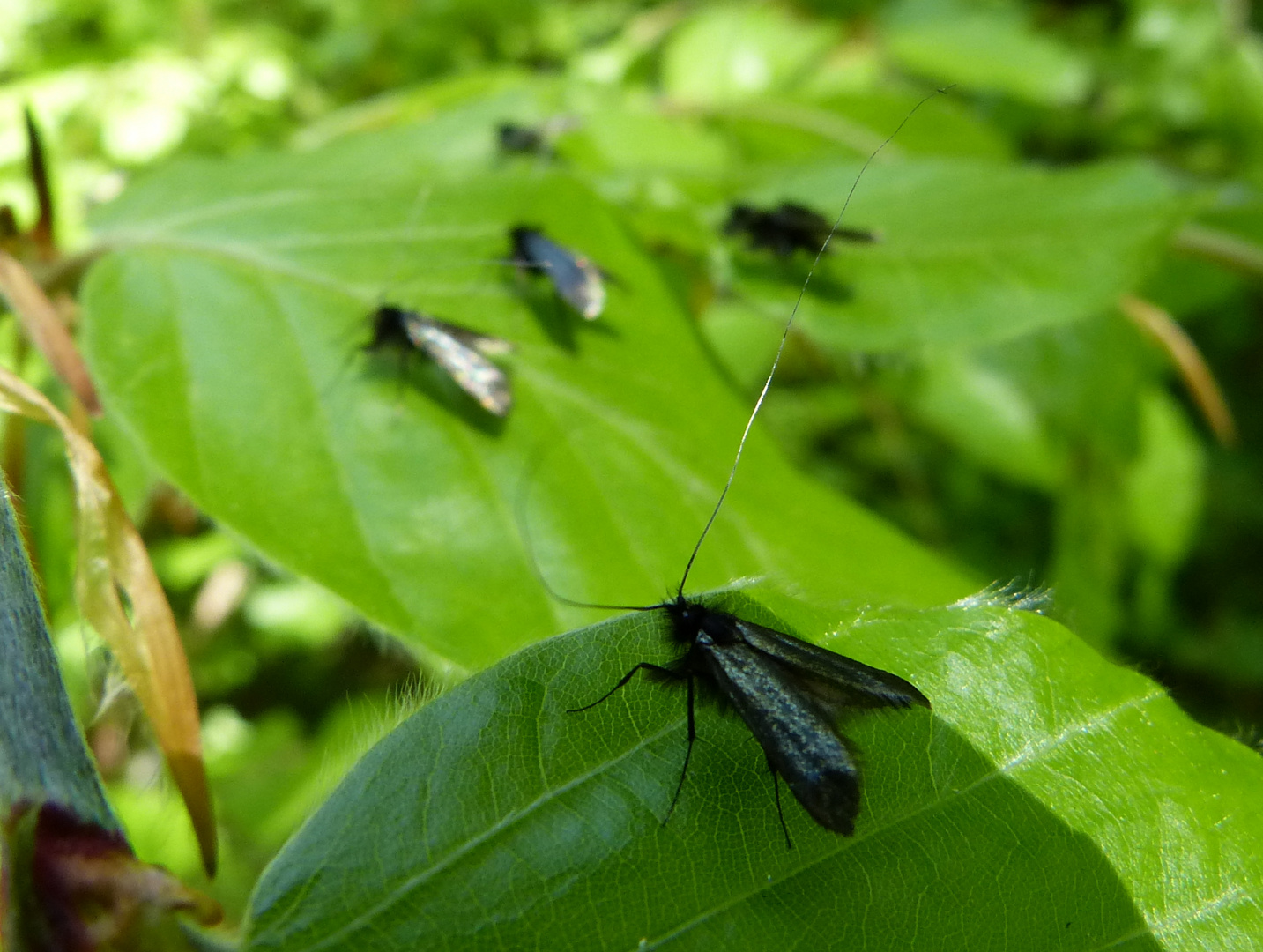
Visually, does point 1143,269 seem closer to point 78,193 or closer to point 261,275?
point 261,275

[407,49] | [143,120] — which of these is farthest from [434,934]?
[407,49]

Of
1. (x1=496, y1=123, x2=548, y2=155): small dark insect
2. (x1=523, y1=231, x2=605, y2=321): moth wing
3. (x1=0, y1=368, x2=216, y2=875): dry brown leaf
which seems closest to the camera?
(x1=0, y1=368, x2=216, y2=875): dry brown leaf

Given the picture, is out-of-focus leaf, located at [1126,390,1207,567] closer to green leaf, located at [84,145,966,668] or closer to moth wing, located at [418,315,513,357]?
green leaf, located at [84,145,966,668]

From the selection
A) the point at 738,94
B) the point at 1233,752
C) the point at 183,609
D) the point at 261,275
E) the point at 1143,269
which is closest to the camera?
the point at 1233,752

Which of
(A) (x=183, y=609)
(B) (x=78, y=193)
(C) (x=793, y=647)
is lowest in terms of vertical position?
(A) (x=183, y=609)

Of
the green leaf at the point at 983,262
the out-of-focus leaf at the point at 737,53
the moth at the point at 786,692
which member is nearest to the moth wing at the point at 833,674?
the moth at the point at 786,692

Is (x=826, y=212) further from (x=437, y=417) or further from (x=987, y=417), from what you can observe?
(x=987, y=417)

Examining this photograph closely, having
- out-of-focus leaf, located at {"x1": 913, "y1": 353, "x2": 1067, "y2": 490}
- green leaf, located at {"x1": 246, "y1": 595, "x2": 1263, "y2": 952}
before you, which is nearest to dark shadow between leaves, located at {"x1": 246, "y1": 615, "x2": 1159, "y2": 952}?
green leaf, located at {"x1": 246, "y1": 595, "x2": 1263, "y2": 952}

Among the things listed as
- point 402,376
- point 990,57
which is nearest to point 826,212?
point 402,376
